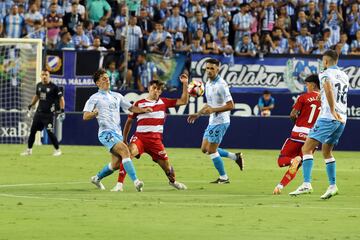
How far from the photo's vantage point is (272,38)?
36688mm

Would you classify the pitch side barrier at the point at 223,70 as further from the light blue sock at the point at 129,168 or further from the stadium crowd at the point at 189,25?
the light blue sock at the point at 129,168

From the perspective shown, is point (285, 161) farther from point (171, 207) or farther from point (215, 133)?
point (171, 207)

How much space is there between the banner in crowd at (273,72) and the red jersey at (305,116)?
15593 millimetres

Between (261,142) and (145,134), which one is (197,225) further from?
(261,142)

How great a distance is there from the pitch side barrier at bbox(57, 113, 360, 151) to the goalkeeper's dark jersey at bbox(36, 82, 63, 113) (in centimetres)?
485

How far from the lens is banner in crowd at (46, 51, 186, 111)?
34812 mm

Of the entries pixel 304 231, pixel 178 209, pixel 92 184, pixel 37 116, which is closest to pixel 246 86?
pixel 37 116

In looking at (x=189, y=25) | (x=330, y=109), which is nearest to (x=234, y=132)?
(x=189, y=25)

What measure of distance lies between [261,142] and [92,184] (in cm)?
1458

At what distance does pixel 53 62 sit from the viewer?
34.8 metres

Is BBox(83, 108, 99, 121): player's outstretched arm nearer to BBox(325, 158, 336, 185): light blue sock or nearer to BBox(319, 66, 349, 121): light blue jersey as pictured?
BBox(319, 66, 349, 121): light blue jersey

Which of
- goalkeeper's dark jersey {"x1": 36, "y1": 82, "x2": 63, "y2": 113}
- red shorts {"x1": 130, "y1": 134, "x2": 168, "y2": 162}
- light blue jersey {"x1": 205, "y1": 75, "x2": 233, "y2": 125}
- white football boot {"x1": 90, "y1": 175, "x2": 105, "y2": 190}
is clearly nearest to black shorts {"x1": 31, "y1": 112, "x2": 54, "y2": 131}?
goalkeeper's dark jersey {"x1": 36, "y1": 82, "x2": 63, "y2": 113}

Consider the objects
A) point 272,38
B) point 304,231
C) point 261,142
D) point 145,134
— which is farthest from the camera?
point 272,38

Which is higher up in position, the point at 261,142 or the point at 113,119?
the point at 113,119
